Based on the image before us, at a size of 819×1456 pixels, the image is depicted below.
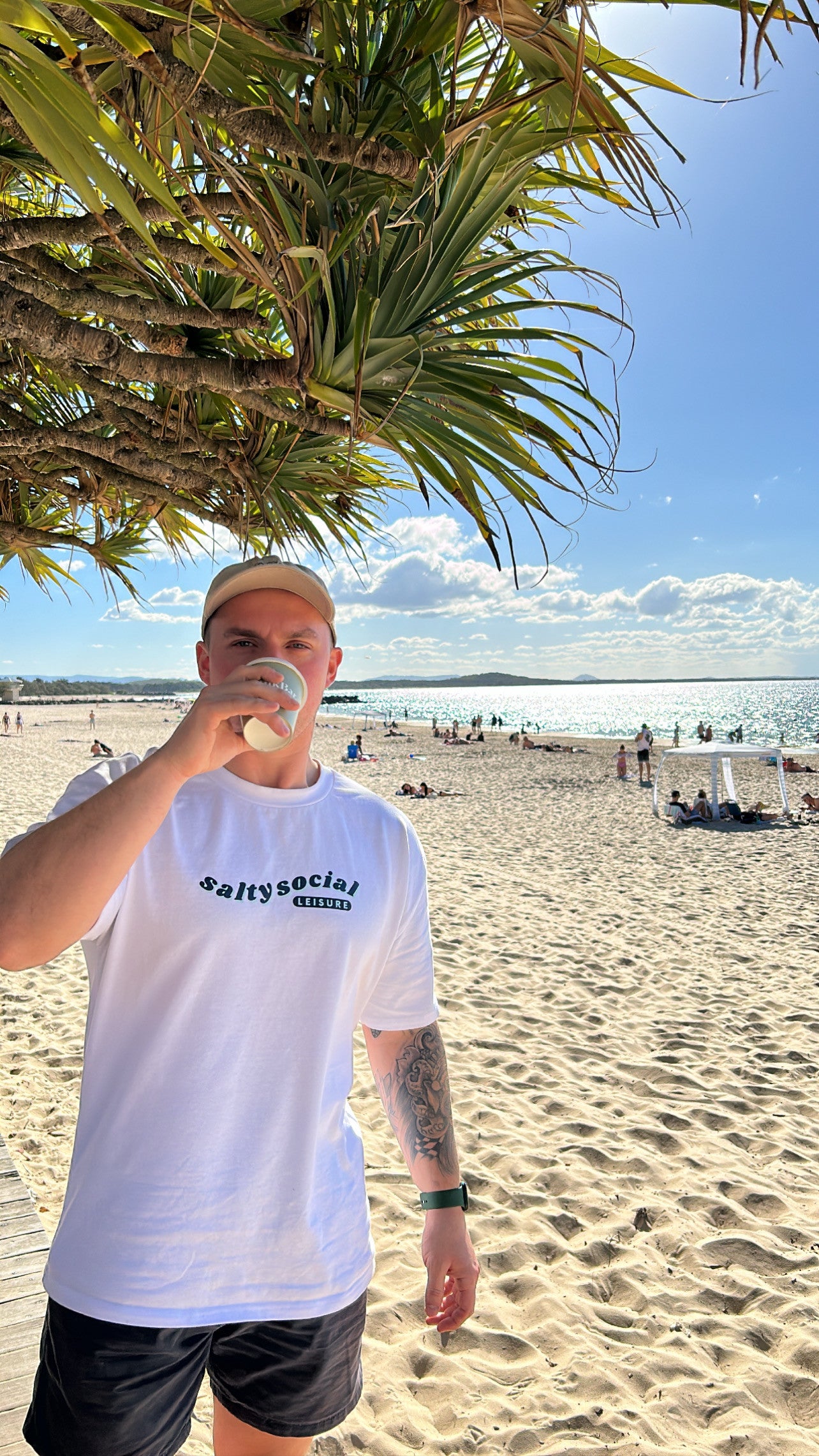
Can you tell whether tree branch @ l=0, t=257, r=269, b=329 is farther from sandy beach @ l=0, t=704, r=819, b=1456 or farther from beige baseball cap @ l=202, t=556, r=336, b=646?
sandy beach @ l=0, t=704, r=819, b=1456

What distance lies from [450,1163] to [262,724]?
3.19 ft

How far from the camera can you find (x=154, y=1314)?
1127 mm

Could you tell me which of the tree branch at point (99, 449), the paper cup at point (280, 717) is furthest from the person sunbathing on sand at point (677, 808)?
the paper cup at point (280, 717)

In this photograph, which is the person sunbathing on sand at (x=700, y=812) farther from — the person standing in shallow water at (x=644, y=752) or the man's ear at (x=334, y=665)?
the man's ear at (x=334, y=665)

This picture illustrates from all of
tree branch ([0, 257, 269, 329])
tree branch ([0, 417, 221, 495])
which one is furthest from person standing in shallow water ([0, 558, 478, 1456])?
tree branch ([0, 417, 221, 495])

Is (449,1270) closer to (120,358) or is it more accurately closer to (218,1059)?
(218,1059)

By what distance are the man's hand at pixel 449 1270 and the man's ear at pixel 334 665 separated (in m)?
1.00

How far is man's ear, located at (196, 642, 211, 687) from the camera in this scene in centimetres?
141

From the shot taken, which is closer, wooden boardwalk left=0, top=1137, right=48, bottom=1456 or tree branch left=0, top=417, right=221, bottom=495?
wooden boardwalk left=0, top=1137, right=48, bottom=1456

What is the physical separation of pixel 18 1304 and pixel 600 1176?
253 centimetres

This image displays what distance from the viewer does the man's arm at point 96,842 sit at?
1.04 meters

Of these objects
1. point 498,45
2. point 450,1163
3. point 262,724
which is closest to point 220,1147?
point 450,1163

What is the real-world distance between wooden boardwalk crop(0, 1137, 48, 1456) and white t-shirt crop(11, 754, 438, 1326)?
41.3 inches

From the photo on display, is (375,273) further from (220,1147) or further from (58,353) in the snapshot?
(220,1147)
